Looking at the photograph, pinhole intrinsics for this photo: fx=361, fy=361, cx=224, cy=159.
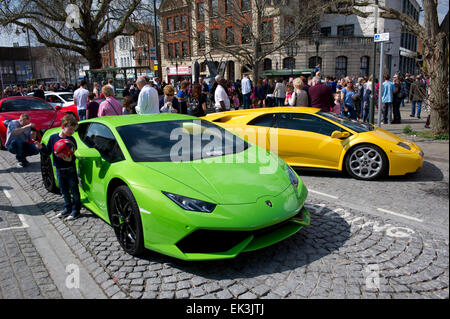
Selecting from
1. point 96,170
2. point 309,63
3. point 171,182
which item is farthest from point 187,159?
point 309,63

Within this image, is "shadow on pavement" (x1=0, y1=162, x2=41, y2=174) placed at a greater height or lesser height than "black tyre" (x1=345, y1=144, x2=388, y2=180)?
lesser

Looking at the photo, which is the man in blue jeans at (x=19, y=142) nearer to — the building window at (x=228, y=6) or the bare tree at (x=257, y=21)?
the bare tree at (x=257, y=21)

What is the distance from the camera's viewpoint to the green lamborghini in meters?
3.21

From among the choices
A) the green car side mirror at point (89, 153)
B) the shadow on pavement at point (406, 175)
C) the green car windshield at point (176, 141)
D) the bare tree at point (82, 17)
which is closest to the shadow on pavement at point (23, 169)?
the green car side mirror at point (89, 153)

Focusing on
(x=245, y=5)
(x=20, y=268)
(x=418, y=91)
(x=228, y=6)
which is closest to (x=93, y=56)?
(x=228, y=6)

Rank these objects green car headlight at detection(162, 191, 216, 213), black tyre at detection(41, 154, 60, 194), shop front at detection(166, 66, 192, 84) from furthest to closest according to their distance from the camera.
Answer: shop front at detection(166, 66, 192, 84)
black tyre at detection(41, 154, 60, 194)
green car headlight at detection(162, 191, 216, 213)

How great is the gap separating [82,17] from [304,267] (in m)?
25.6

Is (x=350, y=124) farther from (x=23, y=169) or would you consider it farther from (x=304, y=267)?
(x=23, y=169)

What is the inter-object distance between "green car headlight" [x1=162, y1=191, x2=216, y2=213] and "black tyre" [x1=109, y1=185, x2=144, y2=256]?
45 cm

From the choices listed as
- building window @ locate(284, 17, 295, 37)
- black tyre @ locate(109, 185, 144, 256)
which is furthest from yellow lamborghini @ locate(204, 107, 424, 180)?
building window @ locate(284, 17, 295, 37)

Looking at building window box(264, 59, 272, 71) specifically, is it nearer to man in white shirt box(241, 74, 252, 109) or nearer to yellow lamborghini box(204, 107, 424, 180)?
man in white shirt box(241, 74, 252, 109)

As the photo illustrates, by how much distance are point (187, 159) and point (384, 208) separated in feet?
9.32

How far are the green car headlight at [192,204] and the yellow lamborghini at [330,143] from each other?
3696mm
